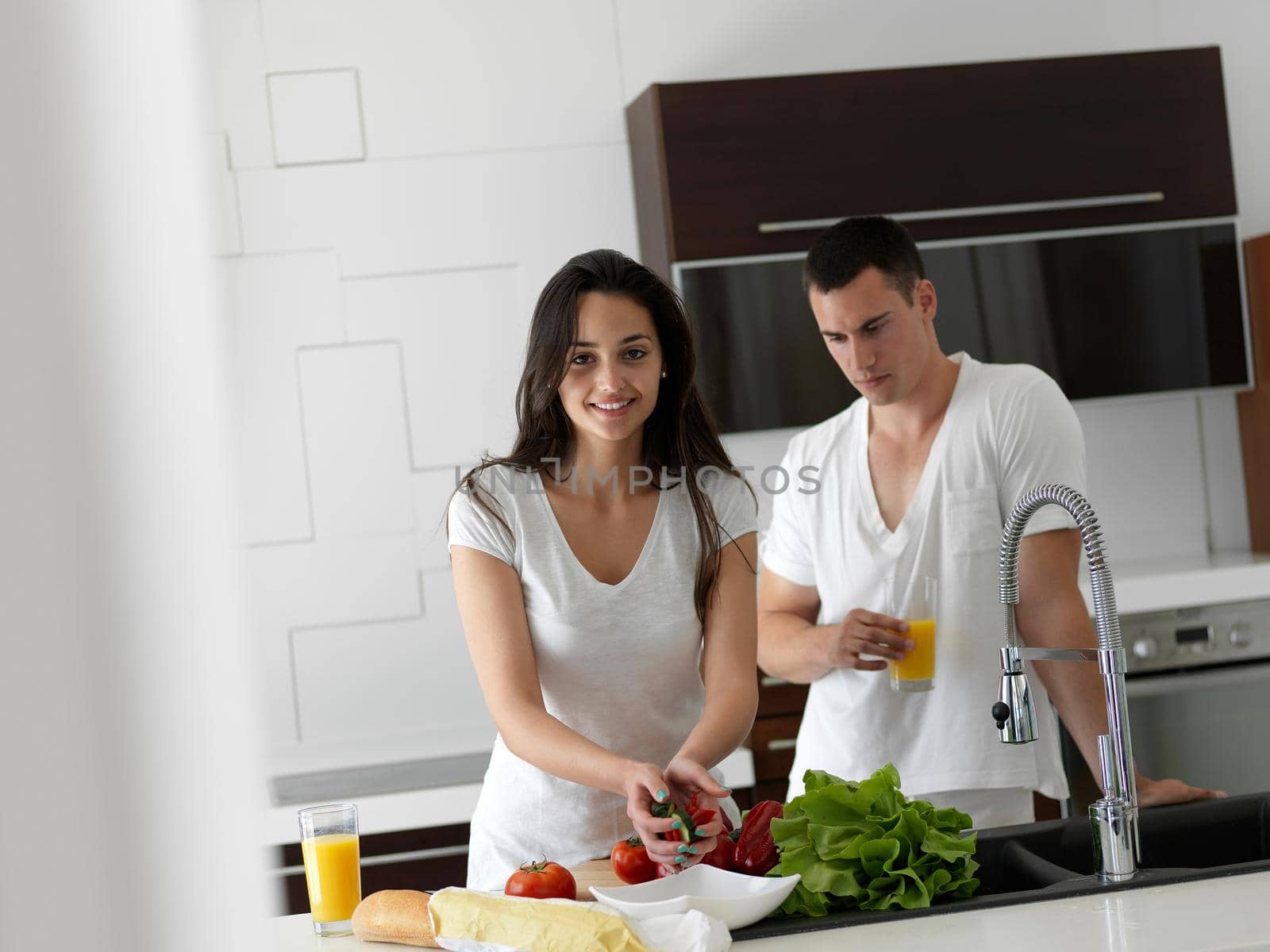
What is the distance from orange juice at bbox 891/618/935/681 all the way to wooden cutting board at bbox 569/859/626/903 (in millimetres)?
522

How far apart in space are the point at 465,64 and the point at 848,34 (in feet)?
3.52

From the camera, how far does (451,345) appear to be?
10.6 ft

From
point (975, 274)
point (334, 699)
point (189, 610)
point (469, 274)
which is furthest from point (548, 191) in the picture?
point (189, 610)

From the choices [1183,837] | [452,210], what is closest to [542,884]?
[1183,837]

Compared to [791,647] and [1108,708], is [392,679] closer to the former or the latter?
[791,647]

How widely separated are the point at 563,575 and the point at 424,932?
50cm

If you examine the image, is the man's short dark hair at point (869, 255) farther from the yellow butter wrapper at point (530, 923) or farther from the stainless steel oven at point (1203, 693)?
Result: the stainless steel oven at point (1203, 693)

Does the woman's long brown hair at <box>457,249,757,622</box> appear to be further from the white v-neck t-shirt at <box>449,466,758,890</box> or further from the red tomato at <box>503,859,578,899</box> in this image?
the red tomato at <box>503,859,578,899</box>

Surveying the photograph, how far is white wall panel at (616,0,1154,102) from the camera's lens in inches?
133

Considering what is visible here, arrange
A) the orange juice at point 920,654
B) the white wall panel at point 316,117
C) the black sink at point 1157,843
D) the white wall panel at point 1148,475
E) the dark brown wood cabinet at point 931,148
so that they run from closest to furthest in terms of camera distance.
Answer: the black sink at point 1157,843, the orange juice at point 920,654, the dark brown wood cabinet at point 931,148, the white wall panel at point 316,117, the white wall panel at point 1148,475

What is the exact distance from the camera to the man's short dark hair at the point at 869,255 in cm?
187

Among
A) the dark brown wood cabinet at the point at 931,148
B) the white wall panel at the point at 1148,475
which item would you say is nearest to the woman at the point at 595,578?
the dark brown wood cabinet at the point at 931,148

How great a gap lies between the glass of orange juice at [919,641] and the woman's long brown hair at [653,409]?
1.09ft

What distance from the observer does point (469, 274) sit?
10.6 ft
